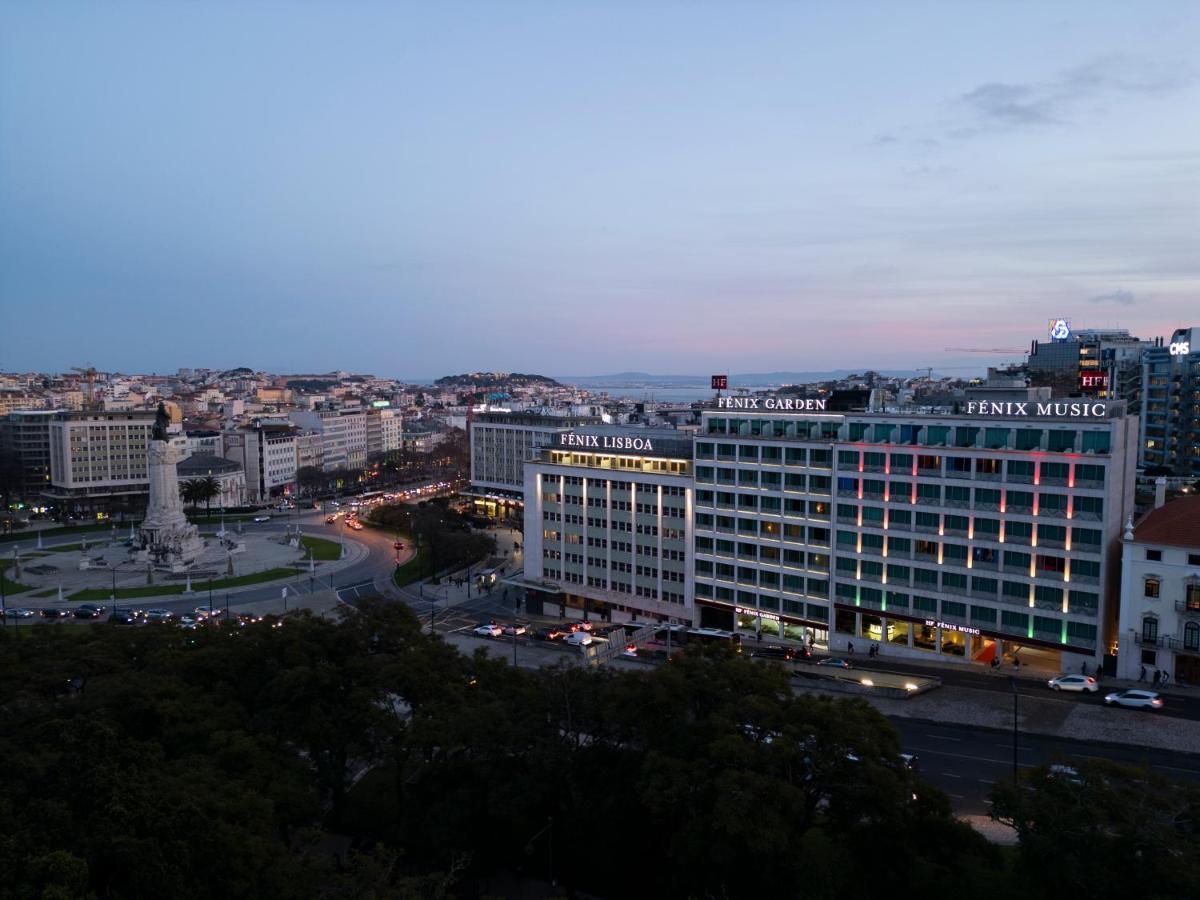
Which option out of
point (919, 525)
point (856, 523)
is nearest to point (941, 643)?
point (919, 525)

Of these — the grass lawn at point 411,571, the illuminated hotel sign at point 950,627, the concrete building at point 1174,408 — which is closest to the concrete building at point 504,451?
the grass lawn at point 411,571

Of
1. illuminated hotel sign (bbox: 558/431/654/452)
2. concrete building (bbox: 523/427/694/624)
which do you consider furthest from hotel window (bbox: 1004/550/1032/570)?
illuminated hotel sign (bbox: 558/431/654/452)

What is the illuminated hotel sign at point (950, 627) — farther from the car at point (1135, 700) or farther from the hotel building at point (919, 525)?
the car at point (1135, 700)

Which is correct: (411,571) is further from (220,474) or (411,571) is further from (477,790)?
(477,790)

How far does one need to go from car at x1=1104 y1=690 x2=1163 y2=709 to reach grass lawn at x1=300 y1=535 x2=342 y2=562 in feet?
295

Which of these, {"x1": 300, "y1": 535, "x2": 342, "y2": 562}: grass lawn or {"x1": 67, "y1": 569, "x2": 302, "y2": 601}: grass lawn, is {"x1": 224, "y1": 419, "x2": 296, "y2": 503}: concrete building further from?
{"x1": 67, "y1": 569, "x2": 302, "y2": 601}: grass lawn

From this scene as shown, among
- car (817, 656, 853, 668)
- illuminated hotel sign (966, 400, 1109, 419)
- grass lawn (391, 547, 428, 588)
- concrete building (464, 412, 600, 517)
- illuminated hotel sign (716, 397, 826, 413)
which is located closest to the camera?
illuminated hotel sign (966, 400, 1109, 419)

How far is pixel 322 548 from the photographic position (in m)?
119

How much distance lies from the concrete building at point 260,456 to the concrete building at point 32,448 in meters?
33.4

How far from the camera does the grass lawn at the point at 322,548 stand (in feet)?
374

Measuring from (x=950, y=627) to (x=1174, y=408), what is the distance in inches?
3694

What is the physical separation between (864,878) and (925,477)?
39933 millimetres

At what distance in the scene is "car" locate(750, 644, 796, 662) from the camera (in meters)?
66.0

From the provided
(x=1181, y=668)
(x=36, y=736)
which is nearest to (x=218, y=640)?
(x=36, y=736)
